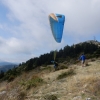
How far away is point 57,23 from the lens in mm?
17953

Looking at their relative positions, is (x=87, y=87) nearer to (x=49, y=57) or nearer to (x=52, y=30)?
(x=52, y=30)

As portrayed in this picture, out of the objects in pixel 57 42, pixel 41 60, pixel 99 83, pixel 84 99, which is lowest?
pixel 84 99

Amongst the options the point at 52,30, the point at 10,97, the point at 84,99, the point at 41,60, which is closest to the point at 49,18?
the point at 52,30

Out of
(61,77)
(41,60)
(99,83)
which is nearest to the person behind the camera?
(99,83)

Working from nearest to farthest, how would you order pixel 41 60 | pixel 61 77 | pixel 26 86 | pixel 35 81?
1. pixel 26 86
2. pixel 35 81
3. pixel 61 77
4. pixel 41 60

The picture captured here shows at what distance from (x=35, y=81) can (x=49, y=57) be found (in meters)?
73.0

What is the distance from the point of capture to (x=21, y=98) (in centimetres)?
1008

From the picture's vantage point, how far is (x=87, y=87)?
387 inches

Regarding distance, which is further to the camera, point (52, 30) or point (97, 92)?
point (52, 30)

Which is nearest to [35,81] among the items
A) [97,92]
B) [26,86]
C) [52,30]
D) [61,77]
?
[26,86]

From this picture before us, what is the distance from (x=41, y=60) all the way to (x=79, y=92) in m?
74.2

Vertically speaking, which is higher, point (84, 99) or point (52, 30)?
point (52, 30)

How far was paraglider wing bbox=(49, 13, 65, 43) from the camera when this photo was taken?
Result: 704 inches

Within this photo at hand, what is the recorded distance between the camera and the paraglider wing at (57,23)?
17.9 meters
